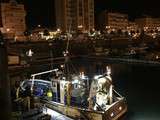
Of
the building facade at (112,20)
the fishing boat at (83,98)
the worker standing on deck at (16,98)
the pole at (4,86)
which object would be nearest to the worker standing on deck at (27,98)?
the worker standing on deck at (16,98)

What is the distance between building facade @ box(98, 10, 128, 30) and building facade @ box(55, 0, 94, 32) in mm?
13281

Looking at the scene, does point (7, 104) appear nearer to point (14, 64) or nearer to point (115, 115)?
point (115, 115)

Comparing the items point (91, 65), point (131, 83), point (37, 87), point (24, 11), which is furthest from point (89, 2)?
point (37, 87)

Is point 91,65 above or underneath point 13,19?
underneath

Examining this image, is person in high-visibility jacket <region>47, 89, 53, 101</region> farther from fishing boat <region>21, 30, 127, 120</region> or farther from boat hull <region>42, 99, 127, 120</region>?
boat hull <region>42, 99, 127, 120</region>

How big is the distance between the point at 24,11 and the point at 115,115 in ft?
331

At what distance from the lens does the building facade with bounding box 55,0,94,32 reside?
123875 mm

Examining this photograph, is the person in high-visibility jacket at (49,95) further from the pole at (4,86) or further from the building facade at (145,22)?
the building facade at (145,22)

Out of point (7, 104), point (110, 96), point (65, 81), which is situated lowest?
point (110, 96)

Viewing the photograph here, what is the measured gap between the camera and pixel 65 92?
16.7 m

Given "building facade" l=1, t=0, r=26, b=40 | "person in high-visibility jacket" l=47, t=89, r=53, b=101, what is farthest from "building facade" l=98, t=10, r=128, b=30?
"person in high-visibility jacket" l=47, t=89, r=53, b=101

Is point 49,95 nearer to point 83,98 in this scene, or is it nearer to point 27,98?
point 27,98

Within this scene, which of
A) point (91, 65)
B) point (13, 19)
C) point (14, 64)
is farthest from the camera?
point (13, 19)

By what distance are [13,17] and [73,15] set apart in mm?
31414
